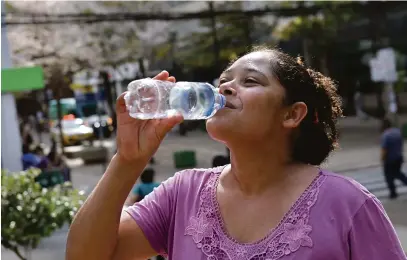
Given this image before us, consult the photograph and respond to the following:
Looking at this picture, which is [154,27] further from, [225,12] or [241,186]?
[241,186]

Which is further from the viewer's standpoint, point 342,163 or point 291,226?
point 342,163

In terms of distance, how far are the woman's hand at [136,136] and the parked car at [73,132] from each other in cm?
1617

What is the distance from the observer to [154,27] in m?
17.7

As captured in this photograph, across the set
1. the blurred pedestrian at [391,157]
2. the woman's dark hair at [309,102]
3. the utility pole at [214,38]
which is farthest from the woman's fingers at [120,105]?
the utility pole at [214,38]

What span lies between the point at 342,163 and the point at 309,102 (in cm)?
1230

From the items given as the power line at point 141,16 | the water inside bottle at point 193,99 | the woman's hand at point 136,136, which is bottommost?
the woman's hand at point 136,136

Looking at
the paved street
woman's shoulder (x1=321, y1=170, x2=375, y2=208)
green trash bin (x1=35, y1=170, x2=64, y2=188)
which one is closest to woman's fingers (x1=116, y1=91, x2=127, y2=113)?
woman's shoulder (x1=321, y1=170, x2=375, y2=208)

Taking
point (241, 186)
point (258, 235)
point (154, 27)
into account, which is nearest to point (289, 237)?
point (258, 235)

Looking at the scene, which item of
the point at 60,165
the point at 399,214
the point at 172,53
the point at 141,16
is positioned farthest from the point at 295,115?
the point at 172,53

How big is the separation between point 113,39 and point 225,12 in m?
2.96

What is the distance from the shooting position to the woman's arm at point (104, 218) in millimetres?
1717

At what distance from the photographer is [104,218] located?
5.64 ft

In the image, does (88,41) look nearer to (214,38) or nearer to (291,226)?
(214,38)

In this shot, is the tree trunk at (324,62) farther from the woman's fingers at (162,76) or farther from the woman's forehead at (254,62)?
the woman's fingers at (162,76)
